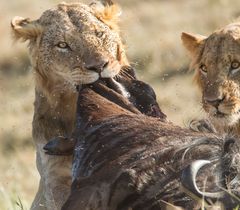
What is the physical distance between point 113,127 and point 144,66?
15.1 metres

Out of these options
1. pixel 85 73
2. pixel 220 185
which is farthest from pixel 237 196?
pixel 85 73

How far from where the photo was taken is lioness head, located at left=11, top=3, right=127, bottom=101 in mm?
6469

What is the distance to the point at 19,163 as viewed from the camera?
1416 cm

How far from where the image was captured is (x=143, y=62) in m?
18.4

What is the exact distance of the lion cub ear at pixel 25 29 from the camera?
275 inches

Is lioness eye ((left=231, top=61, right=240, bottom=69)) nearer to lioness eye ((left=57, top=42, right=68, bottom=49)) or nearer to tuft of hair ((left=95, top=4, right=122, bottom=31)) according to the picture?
tuft of hair ((left=95, top=4, right=122, bottom=31))

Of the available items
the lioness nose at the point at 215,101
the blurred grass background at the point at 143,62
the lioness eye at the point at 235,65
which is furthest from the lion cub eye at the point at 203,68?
the blurred grass background at the point at 143,62

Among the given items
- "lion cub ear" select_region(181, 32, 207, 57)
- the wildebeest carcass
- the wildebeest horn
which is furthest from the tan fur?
the wildebeest horn

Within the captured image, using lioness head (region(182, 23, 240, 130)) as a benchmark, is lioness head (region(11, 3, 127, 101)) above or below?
above

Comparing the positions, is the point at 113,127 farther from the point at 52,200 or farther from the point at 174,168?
the point at 52,200

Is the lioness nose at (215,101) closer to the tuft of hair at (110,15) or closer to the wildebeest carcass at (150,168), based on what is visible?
the tuft of hair at (110,15)

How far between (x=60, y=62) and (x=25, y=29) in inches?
20.2

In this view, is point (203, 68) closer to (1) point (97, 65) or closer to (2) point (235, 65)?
(2) point (235, 65)

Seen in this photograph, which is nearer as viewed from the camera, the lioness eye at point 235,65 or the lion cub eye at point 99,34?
the lion cub eye at point 99,34
